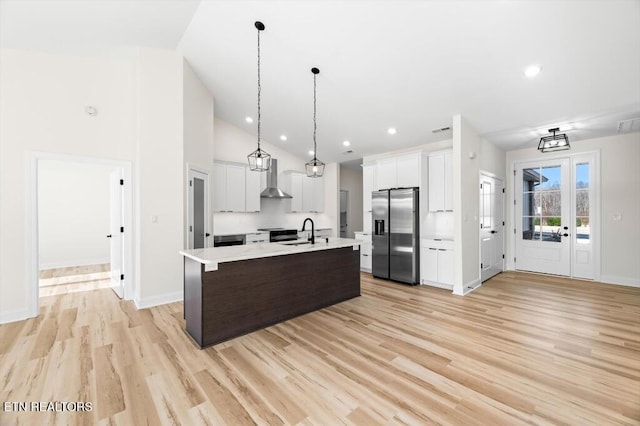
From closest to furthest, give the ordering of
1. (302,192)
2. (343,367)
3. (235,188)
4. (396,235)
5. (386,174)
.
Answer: (343,367) < (396,235) < (386,174) < (235,188) < (302,192)

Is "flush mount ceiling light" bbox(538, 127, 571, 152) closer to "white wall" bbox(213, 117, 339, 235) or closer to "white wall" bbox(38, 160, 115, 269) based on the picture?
"white wall" bbox(213, 117, 339, 235)

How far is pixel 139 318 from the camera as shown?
3449 mm

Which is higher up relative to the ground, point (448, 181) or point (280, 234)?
point (448, 181)

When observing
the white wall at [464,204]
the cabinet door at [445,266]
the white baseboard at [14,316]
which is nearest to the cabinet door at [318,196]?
the cabinet door at [445,266]

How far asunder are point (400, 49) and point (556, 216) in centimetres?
494

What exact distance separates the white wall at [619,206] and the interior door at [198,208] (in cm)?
712

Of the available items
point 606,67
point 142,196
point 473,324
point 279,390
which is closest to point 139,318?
point 142,196

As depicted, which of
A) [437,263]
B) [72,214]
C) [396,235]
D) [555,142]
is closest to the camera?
[555,142]

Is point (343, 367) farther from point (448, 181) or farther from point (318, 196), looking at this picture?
point (318, 196)

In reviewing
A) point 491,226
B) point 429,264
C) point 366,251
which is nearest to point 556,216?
point 491,226

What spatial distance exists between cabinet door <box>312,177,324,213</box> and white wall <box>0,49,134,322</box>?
4.25 metres

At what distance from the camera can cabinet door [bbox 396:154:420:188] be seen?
5.15m

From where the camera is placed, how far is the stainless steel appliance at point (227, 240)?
557cm

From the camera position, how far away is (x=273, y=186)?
679cm
